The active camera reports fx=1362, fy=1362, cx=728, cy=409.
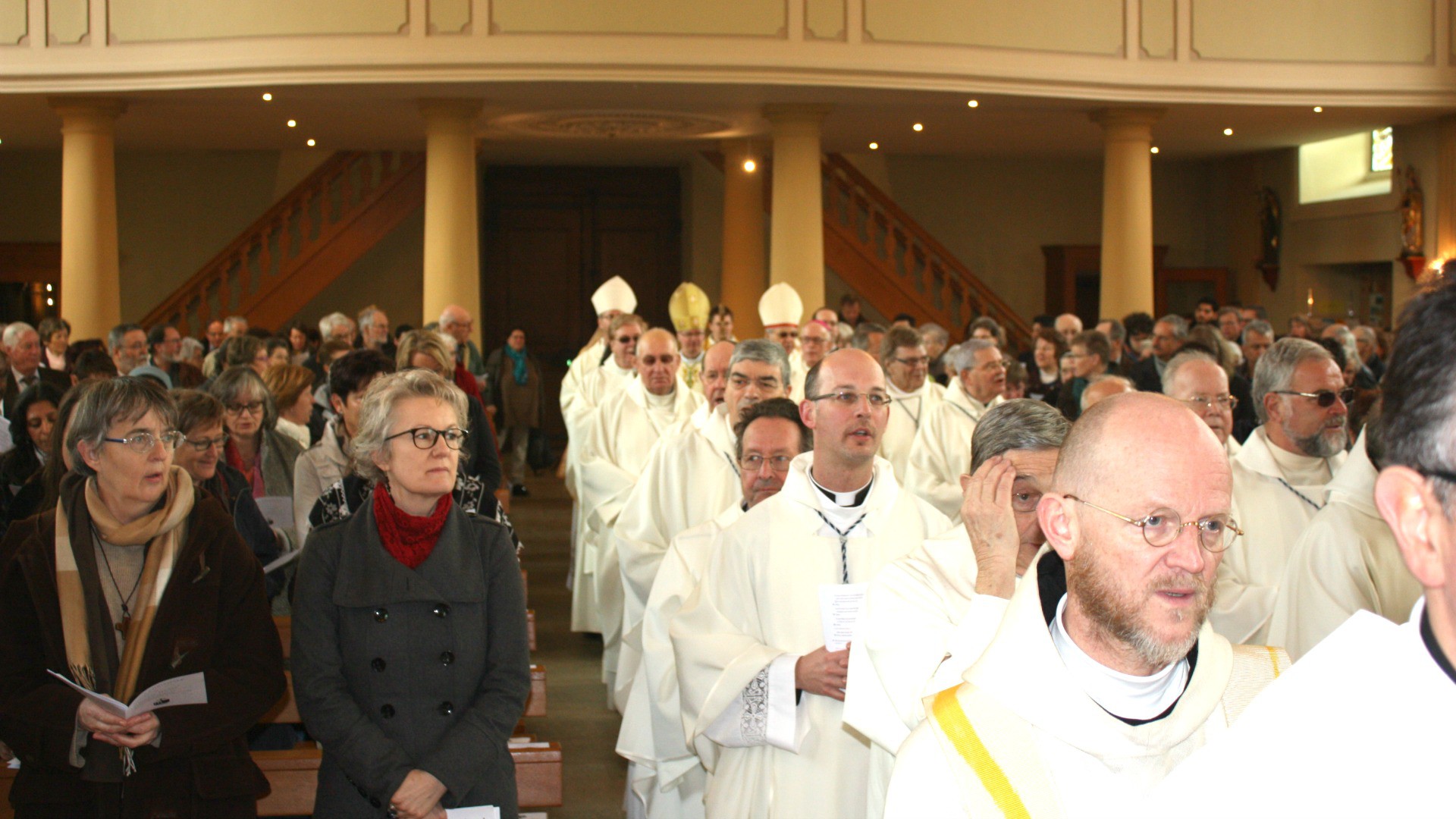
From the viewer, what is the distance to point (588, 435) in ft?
24.6

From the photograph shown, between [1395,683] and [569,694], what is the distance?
5.48 meters

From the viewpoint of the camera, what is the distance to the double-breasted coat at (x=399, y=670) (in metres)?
2.82

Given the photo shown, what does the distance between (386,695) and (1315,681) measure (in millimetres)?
2179

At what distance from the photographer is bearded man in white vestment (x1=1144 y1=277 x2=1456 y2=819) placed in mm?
1016

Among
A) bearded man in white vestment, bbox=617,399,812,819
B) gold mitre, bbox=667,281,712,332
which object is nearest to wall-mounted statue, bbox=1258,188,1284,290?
gold mitre, bbox=667,281,712,332

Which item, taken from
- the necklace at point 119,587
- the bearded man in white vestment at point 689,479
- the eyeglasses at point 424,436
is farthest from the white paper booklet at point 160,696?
the bearded man in white vestment at point 689,479

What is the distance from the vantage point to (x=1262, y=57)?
1284 cm

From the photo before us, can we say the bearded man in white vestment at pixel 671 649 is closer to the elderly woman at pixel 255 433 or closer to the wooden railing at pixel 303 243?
the elderly woman at pixel 255 433

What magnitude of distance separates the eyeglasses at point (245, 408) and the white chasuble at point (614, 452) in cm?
212

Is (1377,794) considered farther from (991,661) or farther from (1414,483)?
(991,661)

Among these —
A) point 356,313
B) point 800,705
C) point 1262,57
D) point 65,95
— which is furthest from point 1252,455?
point 356,313

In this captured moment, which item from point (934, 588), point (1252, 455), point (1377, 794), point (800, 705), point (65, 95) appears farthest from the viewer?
point (65, 95)

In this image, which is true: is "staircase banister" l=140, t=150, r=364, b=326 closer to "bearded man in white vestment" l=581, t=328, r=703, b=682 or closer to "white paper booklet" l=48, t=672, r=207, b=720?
"bearded man in white vestment" l=581, t=328, r=703, b=682

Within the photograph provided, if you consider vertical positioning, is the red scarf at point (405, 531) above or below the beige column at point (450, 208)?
below
